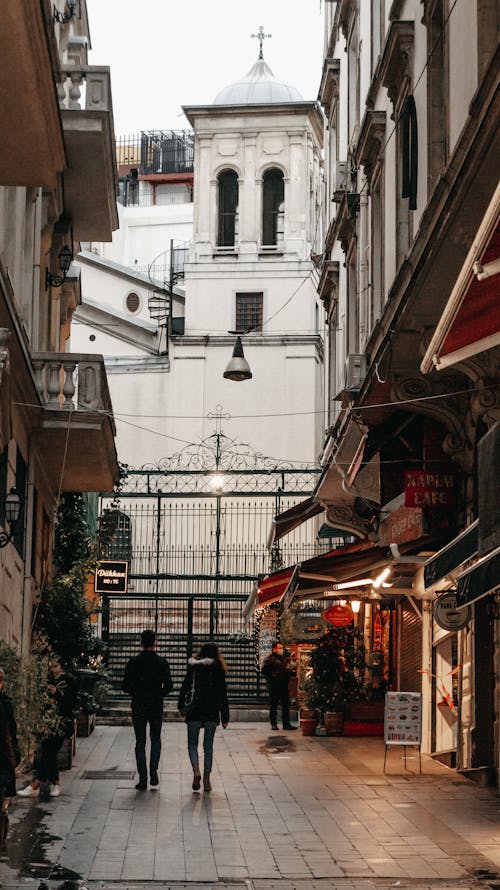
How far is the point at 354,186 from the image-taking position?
25.5 m

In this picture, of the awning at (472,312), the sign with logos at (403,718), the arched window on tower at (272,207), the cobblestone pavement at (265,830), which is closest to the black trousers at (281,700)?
the cobblestone pavement at (265,830)

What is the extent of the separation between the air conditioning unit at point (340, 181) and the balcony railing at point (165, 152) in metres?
47.3

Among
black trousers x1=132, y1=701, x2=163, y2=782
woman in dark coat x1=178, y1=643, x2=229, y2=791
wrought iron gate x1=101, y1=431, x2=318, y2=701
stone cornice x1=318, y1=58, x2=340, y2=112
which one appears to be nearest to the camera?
woman in dark coat x1=178, y1=643, x2=229, y2=791

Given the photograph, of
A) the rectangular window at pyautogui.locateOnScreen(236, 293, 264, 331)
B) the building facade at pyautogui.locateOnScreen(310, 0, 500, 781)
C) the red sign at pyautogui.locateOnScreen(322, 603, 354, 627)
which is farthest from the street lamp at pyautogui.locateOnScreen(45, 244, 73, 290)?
the rectangular window at pyautogui.locateOnScreen(236, 293, 264, 331)

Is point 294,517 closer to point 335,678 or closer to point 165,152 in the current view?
point 335,678

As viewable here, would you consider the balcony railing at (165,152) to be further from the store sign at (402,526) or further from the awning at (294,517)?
the store sign at (402,526)

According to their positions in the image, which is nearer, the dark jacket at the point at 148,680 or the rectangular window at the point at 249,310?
the dark jacket at the point at 148,680

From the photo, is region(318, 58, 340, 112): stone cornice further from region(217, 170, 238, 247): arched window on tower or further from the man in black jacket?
region(217, 170, 238, 247): arched window on tower

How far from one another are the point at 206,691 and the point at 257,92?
36.6 metres

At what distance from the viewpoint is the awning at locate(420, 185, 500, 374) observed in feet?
26.2

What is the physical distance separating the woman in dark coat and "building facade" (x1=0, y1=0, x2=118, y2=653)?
2.28 meters

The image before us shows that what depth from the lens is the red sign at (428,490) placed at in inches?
736

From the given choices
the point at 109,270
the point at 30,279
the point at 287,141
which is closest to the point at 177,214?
the point at 109,270

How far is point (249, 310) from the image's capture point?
49.5m
